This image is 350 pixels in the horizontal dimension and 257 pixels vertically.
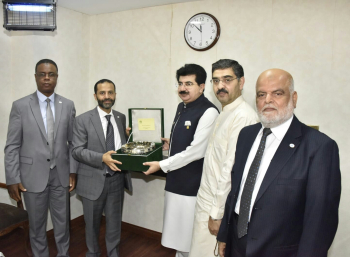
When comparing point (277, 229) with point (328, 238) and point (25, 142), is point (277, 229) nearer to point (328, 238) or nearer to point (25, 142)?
point (328, 238)

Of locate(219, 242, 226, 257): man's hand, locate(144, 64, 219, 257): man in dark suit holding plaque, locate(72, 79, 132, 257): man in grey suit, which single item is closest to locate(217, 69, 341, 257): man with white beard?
locate(219, 242, 226, 257): man's hand

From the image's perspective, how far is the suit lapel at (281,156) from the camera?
1.31 meters

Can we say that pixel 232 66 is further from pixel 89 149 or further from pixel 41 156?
pixel 41 156

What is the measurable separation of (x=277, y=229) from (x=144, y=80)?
243cm

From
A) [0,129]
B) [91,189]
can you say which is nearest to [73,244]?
[91,189]

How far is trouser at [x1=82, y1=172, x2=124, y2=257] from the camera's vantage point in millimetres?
2596

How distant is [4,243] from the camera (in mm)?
3045

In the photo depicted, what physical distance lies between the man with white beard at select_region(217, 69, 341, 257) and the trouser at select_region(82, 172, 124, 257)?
4.67ft

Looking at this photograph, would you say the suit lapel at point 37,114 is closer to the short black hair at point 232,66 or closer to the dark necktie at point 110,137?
the dark necktie at point 110,137

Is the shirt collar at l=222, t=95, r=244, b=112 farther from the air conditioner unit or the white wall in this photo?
the air conditioner unit

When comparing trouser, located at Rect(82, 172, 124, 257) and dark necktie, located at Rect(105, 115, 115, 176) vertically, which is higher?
dark necktie, located at Rect(105, 115, 115, 176)

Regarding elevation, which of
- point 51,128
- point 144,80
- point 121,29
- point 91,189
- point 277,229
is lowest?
point 91,189

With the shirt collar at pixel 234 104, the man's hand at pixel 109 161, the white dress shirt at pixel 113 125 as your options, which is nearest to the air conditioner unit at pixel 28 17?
the white dress shirt at pixel 113 125

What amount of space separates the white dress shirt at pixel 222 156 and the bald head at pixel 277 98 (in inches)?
15.8
